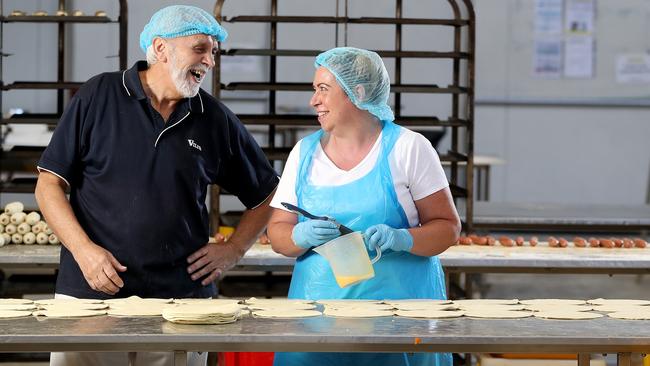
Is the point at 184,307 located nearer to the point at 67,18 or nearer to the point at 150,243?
the point at 150,243

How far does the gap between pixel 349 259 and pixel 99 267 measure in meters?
0.76

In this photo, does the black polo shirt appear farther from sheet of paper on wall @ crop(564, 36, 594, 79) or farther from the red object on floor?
sheet of paper on wall @ crop(564, 36, 594, 79)

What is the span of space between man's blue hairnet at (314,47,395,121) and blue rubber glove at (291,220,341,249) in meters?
0.43

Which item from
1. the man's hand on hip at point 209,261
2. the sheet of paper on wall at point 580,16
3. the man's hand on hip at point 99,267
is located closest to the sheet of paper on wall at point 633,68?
the sheet of paper on wall at point 580,16

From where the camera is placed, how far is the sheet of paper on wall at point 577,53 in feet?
32.7

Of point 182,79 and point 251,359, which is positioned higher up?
point 182,79

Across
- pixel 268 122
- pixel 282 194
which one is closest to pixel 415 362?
pixel 282 194

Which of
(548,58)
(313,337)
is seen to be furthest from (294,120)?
(548,58)

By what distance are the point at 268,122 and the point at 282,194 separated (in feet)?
6.89

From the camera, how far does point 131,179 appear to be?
311 cm

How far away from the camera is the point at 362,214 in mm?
3092

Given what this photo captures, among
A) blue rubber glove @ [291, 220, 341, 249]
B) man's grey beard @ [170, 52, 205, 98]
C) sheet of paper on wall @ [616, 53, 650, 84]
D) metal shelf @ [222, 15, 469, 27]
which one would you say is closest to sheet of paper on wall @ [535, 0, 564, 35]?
sheet of paper on wall @ [616, 53, 650, 84]

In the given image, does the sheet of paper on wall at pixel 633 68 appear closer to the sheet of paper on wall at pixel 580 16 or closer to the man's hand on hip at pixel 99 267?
the sheet of paper on wall at pixel 580 16

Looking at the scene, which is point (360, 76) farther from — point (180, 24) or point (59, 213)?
point (59, 213)
